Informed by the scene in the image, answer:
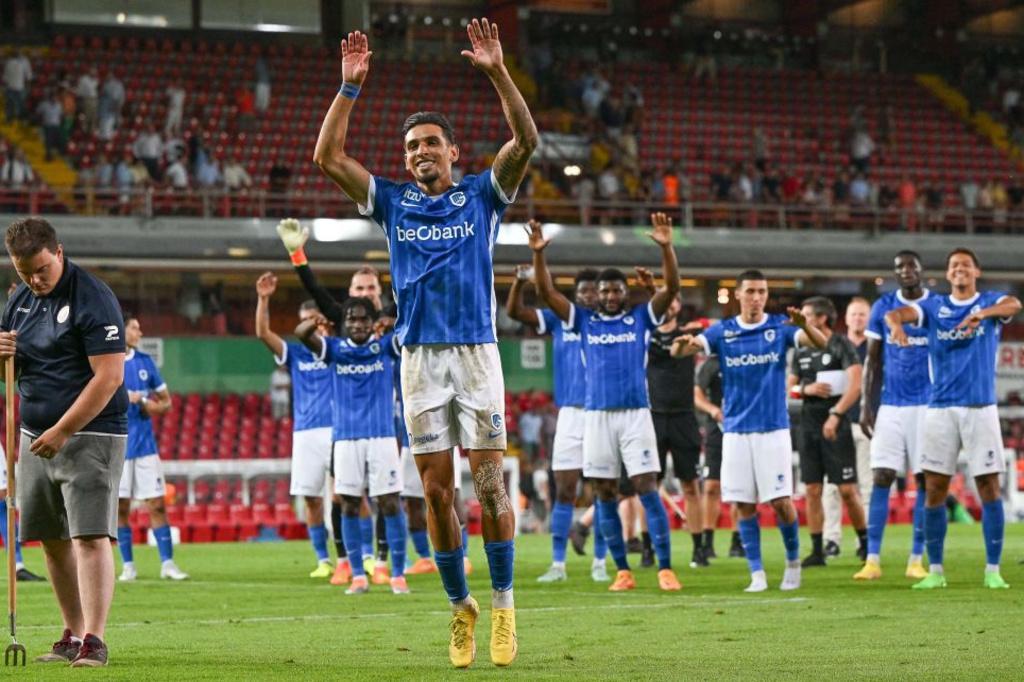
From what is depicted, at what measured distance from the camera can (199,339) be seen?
30.3 m

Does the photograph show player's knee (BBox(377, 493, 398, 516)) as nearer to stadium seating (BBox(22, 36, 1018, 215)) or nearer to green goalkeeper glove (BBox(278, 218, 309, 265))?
green goalkeeper glove (BBox(278, 218, 309, 265))

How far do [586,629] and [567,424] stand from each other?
523cm

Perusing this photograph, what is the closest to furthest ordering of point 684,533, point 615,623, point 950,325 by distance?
point 615,623, point 950,325, point 684,533

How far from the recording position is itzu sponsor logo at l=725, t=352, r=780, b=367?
43.6 ft

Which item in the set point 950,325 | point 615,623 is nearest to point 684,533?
point 950,325

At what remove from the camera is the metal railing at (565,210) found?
105ft

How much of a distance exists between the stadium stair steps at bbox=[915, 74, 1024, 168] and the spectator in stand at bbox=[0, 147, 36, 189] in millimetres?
23701

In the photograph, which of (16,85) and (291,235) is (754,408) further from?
(16,85)

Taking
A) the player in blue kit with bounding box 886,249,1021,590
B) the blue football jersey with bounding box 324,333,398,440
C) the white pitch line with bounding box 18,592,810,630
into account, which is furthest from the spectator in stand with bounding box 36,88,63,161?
the player in blue kit with bounding box 886,249,1021,590

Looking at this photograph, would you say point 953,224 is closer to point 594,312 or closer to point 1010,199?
point 1010,199

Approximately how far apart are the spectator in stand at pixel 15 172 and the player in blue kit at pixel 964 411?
22921 mm

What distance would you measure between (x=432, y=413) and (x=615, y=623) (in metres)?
2.83

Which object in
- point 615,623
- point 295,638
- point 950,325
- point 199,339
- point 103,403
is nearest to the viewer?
point 103,403

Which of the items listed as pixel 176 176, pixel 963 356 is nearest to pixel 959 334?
pixel 963 356
